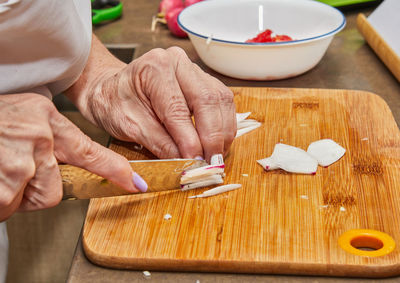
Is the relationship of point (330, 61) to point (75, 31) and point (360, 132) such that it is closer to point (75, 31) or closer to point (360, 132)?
point (360, 132)

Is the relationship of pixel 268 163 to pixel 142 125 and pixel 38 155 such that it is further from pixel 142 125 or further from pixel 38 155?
pixel 38 155

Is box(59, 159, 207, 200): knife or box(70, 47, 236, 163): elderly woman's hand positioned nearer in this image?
box(59, 159, 207, 200): knife

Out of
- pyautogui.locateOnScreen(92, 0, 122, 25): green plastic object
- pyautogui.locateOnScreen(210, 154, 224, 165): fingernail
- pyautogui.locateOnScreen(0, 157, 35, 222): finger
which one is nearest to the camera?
pyautogui.locateOnScreen(0, 157, 35, 222): finger

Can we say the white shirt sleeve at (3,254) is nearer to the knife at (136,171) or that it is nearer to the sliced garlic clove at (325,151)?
the knife at (136,171)

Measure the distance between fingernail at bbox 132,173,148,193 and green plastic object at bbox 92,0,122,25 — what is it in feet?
3.66

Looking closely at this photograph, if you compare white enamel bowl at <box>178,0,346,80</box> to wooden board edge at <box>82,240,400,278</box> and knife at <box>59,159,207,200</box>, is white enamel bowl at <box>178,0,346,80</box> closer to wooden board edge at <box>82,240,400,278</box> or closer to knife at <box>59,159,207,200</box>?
knife at <box>59,159,207,200</box>

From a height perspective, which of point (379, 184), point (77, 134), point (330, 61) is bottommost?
point (330, 61)

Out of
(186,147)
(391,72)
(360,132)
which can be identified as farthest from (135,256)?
(391,72)

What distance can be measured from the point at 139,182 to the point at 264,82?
65cm

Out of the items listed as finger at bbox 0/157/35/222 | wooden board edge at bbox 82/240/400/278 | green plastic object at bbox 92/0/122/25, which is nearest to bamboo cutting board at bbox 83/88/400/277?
wooden board edge at bbox 82/240/400/278

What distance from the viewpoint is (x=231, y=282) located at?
2.60ft

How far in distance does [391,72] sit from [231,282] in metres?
0.92

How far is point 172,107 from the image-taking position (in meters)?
1.00

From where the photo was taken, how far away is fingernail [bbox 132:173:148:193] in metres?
0.88
